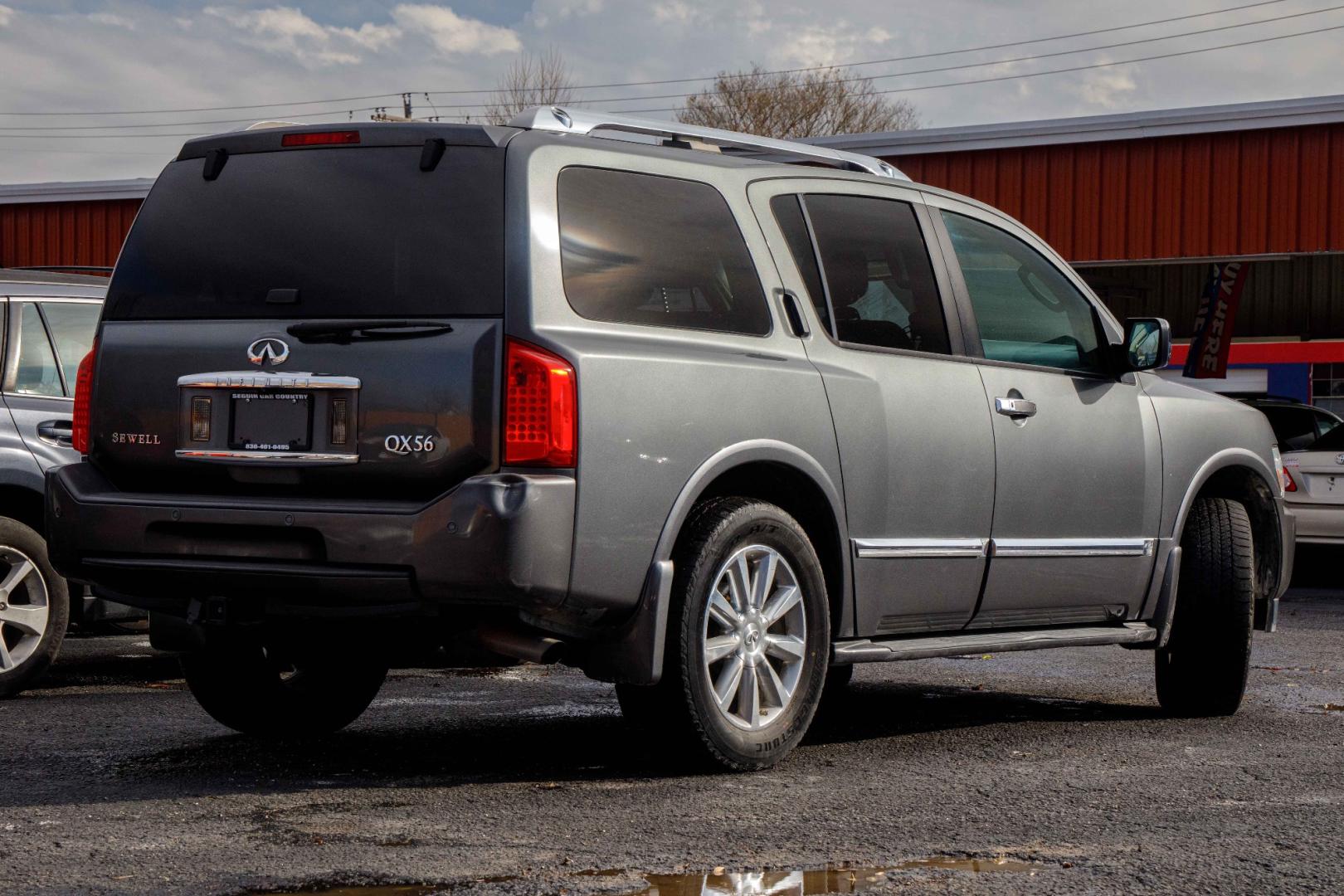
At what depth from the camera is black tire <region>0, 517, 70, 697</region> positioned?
23.2 feet

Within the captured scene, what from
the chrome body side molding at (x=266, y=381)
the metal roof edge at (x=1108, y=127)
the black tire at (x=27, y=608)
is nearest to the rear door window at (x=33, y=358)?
the black tire at (x=27, y=608)

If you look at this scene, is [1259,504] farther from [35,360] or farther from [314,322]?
[35,360]

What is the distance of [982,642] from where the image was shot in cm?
605

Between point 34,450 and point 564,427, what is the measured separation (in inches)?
138

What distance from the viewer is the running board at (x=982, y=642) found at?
561 centimetres

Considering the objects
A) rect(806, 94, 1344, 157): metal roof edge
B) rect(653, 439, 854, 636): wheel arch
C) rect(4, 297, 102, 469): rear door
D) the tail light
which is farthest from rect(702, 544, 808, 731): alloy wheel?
rect(806, 94, 1344, 157): metal roof edge

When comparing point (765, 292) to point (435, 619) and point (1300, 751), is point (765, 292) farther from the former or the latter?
point (1300, 751)

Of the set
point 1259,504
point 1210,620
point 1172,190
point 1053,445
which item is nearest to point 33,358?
point 1053,445

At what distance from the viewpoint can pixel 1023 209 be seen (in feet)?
70.2

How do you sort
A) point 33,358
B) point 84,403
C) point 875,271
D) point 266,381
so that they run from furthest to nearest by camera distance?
point 33,358 < point 875,271 < point 84,403 < point 266,381

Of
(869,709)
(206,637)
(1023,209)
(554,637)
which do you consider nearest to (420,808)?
(554,637)

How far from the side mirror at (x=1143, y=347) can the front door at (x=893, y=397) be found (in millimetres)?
920

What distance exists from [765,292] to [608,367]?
0.90 meters

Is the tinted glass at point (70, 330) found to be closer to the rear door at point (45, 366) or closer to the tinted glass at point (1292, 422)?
the rear door at point (45, 366)
